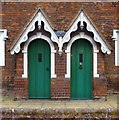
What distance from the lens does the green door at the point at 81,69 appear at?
11.7 meters

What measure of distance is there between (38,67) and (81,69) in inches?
65.0

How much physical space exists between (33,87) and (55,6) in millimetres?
3571

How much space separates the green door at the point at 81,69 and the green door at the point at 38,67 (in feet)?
3.26

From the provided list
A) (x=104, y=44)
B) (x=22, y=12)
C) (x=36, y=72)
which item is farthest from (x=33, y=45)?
(x=104, y=44)

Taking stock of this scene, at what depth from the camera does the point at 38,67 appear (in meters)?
11.8

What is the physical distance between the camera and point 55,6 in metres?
12.9

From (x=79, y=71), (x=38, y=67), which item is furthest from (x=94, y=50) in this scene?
(x=38, y=67)

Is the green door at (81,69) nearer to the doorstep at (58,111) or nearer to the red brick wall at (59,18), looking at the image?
the red brick wall at (59,18)

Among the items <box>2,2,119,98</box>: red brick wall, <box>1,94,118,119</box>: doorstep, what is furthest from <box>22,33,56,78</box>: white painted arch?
<box>1,94,118,119</box>: doorstep

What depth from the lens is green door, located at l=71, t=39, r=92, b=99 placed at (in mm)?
11742

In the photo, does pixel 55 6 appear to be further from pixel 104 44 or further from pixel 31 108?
pixel 31 108

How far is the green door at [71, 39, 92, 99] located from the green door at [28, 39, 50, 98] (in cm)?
99

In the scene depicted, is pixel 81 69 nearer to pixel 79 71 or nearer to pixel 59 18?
pixel 79 71

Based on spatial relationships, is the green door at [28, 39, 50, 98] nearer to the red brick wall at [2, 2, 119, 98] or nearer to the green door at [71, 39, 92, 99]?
the green door at [71, 39, 92, 99]
